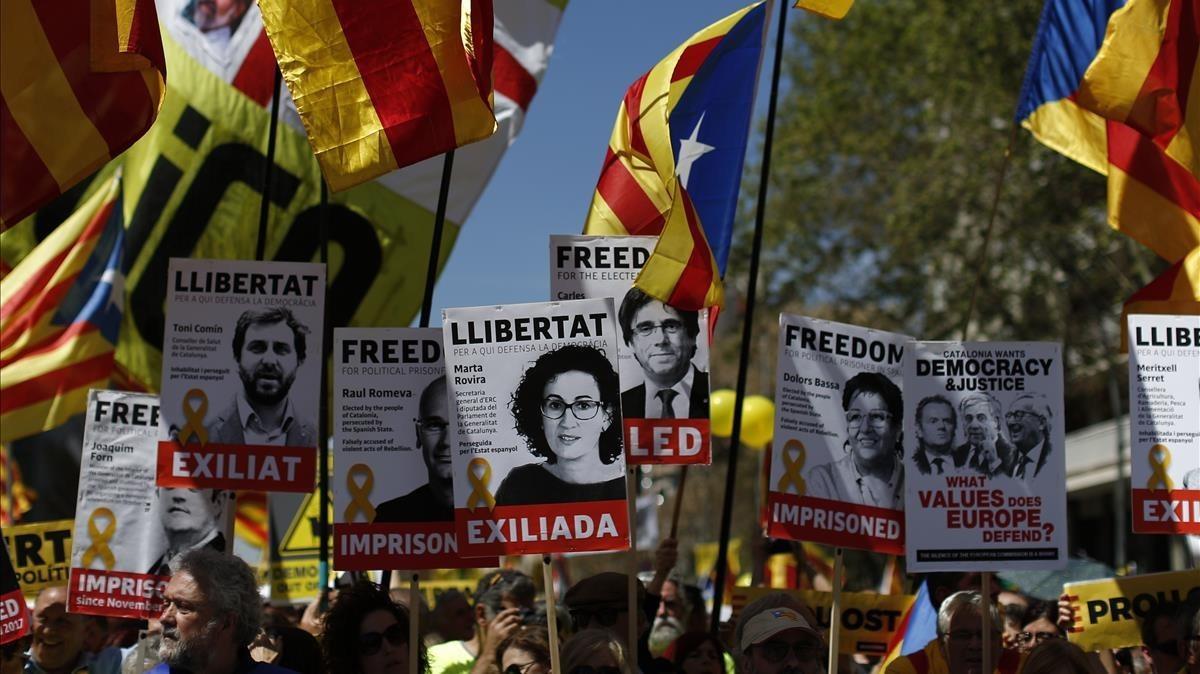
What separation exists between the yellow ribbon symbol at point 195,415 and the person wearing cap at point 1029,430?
338 cm

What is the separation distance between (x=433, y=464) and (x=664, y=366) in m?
1.10

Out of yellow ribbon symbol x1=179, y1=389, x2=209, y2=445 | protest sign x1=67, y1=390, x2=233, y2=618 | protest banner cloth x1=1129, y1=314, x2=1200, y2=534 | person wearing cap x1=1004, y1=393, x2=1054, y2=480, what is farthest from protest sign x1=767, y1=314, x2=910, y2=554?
protest sign x1=67, y1=390, x2=233, y2=618

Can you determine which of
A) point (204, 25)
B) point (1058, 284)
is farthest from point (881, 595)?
point (1058, 284)

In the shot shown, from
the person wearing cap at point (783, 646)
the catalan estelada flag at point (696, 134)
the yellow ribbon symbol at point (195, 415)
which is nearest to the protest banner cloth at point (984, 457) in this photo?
the person wearing cap at point (783, 646)

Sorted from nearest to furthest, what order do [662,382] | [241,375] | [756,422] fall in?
[241,375]
[662,382]
[756,422]

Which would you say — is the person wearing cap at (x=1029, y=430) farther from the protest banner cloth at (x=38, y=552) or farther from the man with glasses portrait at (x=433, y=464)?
the protest banner cloth at (x=38, y=552)

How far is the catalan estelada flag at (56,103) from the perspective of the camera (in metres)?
6.64

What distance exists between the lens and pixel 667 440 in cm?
713

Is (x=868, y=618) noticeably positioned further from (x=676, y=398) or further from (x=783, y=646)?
(x=783, y=646)

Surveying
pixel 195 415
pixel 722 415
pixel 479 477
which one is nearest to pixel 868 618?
pixel 479 477

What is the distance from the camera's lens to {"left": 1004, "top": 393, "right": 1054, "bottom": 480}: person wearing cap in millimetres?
7035

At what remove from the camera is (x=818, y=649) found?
19.5ft

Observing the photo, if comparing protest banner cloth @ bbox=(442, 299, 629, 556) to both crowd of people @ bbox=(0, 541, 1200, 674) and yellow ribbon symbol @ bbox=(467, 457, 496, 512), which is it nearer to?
yellow ribbon symbol @ bbox=(467, 457, 496, 512)

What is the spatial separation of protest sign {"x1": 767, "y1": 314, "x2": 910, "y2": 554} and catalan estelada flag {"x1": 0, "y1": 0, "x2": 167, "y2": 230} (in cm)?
283
